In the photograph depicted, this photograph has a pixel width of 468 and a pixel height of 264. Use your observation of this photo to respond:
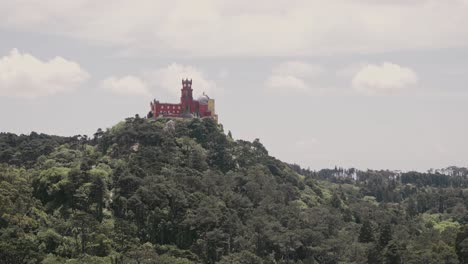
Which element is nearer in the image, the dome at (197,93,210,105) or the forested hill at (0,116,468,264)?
the forested hill at (0,116,468,264)

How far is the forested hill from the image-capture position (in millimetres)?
77375

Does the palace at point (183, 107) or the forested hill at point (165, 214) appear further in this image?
the palace at point (183, 107)

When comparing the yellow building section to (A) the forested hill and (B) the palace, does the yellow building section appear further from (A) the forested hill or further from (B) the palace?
(A) the forested hill

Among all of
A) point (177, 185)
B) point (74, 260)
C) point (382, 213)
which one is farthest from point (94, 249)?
point (382, 213)

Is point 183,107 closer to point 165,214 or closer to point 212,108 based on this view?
point 212,108

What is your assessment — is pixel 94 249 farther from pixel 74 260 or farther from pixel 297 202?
pixel 297 202

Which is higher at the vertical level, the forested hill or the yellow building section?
the yellow building section

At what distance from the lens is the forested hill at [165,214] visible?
77.4 meters

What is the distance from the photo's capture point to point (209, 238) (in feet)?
277

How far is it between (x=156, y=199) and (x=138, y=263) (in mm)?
17565

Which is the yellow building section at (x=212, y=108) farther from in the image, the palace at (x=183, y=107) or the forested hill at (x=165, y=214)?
the forested hill at (x=165, y=214)

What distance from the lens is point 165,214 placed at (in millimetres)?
88312

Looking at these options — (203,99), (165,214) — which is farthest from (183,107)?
(165,214)

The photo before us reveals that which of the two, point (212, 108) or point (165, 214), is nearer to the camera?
point (165, 214)
